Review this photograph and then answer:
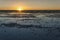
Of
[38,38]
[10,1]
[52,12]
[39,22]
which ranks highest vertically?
[10,1]

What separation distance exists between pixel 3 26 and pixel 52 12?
0.76m

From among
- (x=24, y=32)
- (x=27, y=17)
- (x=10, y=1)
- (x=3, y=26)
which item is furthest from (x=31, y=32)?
(x=10, y=1)

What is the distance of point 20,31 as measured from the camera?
7.29 ft

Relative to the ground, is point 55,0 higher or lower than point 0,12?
higher

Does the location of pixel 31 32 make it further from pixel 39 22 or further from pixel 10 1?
pixel 10 1

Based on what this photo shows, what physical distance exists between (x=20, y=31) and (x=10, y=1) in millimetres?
502

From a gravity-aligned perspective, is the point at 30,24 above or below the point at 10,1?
below

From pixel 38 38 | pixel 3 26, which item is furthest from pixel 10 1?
pixel 38 38

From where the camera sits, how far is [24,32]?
2.18m

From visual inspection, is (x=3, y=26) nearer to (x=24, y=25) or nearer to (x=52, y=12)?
(x=24, y=25)

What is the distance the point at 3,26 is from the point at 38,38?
56cm

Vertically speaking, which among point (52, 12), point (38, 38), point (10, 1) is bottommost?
point (38, 38)

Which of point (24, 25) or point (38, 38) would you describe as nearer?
point (38, 38)

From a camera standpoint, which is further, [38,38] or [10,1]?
[10,1]
